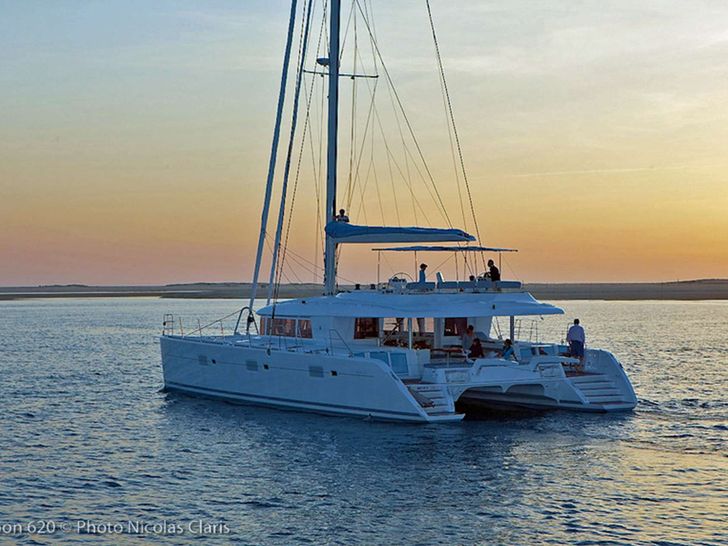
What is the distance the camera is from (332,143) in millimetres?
25469

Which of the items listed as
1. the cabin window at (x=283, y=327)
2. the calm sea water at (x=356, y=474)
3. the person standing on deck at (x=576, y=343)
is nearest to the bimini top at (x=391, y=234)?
the cabin window at (x=283, y=327)

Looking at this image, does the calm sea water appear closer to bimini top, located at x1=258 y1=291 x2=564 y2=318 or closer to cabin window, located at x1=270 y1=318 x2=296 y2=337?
cabin window, located at x1=270 y1=318 x2=296 y2=337

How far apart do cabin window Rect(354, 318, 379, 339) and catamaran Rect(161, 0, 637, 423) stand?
0.03 meters

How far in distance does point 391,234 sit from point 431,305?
9.83 ft

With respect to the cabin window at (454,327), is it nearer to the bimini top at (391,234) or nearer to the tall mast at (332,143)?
the bimini top at (391,234)

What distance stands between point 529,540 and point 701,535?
95.3 inches

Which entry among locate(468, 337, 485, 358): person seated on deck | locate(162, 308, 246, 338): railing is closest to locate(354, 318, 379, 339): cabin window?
locate(468, 337, 485, 358): person seated on deck

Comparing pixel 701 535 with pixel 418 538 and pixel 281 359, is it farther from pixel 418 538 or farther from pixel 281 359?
pixel 281 359

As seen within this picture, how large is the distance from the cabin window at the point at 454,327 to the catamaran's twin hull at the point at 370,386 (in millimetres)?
1630

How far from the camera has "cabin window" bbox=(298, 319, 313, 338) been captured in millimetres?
24344

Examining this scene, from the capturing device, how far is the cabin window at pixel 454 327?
952 inches

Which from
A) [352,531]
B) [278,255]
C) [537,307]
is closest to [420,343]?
[537,307]

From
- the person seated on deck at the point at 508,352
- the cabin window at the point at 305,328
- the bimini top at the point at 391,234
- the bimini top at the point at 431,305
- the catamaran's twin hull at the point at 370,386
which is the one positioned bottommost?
the catamaran's twin hull at the point at 370,386

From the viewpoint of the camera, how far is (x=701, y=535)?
1260 cm
